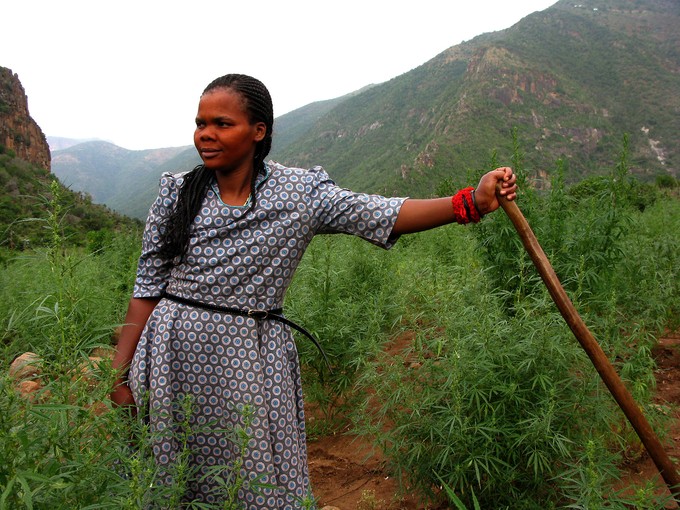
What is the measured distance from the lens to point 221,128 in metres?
1.74

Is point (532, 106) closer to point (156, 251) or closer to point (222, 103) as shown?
point (222, 103)

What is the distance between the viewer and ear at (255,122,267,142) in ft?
5.96

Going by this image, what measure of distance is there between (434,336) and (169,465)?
53.2 inches

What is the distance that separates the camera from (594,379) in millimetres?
2035

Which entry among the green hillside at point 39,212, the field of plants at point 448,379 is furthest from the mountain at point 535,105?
the field of plants at point 448,379

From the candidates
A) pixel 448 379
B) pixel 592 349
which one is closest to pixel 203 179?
pixel 448 379

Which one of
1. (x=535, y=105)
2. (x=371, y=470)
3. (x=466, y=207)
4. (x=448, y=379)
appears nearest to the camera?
(x=466, y=207)

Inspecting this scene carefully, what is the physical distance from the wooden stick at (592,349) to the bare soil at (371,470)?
379 mm

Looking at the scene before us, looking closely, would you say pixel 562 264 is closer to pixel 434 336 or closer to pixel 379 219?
pixel 434 336

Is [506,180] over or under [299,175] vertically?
under

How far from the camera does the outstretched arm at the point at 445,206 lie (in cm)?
163

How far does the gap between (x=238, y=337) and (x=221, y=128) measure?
694 millimetres

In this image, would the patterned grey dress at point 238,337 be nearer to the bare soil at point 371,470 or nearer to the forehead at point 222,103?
the forehead at point 222,103

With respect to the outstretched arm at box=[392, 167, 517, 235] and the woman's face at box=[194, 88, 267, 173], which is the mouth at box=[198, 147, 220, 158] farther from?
the outstretched arm at box=[392, 167, 517, 235]
